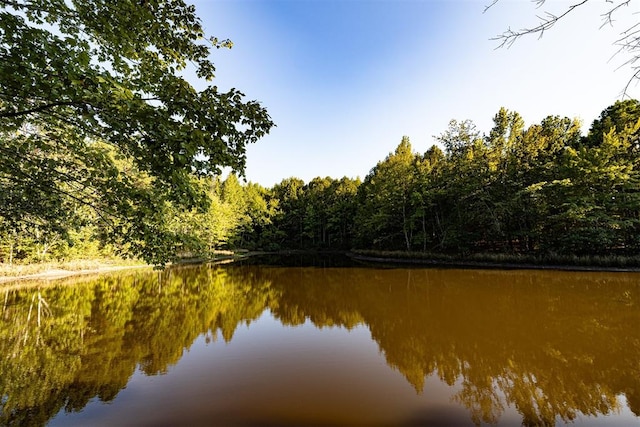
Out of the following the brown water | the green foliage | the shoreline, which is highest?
the green foliage

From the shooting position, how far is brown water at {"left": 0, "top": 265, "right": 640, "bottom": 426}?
4.84m

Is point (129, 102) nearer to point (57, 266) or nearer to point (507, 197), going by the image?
point (57, 266)

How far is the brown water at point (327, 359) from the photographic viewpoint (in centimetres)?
484

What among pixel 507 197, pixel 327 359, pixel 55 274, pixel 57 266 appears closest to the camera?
pixel 327 359

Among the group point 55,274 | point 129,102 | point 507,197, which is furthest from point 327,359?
point 507,197

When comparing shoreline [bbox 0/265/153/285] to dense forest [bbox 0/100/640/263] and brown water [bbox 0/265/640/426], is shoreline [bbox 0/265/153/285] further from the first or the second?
brown water [bbox 0/265/640/426]

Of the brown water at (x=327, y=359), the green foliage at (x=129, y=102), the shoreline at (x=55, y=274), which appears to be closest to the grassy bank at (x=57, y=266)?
the shoreline at (x=55, y=274)

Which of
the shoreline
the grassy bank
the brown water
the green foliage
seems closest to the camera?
the green foliage

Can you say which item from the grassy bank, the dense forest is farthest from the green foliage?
the grassy bank

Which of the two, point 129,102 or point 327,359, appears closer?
point 129,102

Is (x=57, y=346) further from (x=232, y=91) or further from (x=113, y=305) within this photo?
(x=232, y=91)

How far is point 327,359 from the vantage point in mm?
7207

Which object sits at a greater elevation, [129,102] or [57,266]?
[129,102]

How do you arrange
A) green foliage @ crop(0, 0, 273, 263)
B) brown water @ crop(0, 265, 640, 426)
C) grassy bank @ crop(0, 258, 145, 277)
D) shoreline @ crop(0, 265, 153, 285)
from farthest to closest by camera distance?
grassy bank @ crop(0, 258, 145, 277)
shoreline @ crop(0, 265, 153, 285)
brown water @ crop(0, 265, 640, 426)
green foliage @ crop(0, 0, 273, 263)
